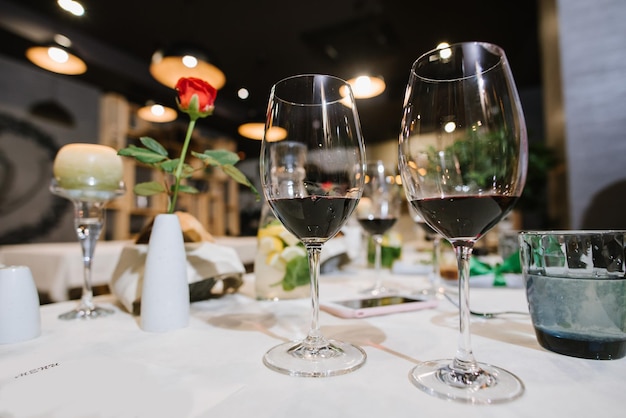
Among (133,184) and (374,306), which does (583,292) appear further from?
(133,184)

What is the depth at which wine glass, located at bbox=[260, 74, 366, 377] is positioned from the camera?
0.50 m

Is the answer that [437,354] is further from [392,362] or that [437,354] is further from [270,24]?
[270,24]

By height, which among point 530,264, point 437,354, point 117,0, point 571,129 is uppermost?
point 117,0

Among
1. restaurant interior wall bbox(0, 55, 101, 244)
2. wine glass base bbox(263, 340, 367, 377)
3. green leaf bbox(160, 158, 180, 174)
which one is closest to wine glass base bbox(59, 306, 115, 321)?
green leaf bbox(160, 158, 180, 174)

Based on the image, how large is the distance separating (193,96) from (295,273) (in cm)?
41

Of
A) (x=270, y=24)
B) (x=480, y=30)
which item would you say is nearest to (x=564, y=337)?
(x=270, y=24)

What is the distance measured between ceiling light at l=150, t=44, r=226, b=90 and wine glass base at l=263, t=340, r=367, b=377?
2469mm

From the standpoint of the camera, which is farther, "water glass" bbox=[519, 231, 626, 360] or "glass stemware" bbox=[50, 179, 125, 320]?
"glass stemware" bbox=[50, 179, 125, 320]

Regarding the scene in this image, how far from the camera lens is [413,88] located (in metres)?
0.45

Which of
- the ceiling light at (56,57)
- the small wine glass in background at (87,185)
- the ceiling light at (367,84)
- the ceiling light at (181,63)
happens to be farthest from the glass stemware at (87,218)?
the ceiling light at (56,57)

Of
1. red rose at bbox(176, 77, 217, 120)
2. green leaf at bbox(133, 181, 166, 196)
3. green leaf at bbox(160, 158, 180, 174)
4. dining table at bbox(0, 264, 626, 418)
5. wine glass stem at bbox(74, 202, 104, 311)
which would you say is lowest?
dining table at bbox(0, 264, 626, 418)

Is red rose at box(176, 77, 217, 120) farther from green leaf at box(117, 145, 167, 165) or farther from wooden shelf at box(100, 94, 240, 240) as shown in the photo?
wooden shelf at box(100, 94, 240, 240)

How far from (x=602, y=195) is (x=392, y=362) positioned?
268 cm

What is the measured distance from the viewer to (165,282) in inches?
23.4
